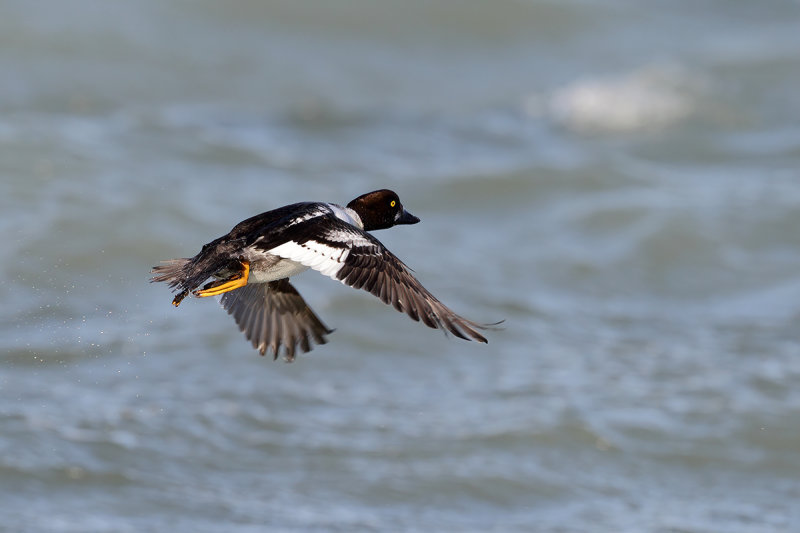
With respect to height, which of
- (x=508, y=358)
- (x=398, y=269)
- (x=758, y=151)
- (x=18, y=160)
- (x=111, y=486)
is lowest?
(x=111, y=486)

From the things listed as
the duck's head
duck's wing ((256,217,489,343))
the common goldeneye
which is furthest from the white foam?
duck's wing ((256,217,489,343))

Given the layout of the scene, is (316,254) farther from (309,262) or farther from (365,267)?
(365,267)

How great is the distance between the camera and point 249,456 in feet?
22.7

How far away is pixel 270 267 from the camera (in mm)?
4883

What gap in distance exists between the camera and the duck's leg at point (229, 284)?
183 inches

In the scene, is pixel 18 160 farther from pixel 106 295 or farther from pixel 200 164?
pixel 106 295

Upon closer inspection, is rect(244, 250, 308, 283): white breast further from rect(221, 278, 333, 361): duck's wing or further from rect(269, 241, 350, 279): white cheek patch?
rect(221, 278, 333, 361): duck's wing

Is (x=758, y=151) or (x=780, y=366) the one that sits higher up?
(x=758, y=151)

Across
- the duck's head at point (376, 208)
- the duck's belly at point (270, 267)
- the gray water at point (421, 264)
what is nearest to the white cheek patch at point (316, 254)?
the duck's belly at point (270, 267)

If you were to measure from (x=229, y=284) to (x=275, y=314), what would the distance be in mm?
973

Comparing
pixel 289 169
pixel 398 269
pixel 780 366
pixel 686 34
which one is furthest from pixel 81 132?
pixel 686 34

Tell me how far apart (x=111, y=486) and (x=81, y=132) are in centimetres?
611

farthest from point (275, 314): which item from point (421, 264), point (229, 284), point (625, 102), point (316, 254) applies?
point (625, 102)

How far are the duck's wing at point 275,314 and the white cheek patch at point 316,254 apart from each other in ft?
3.20
